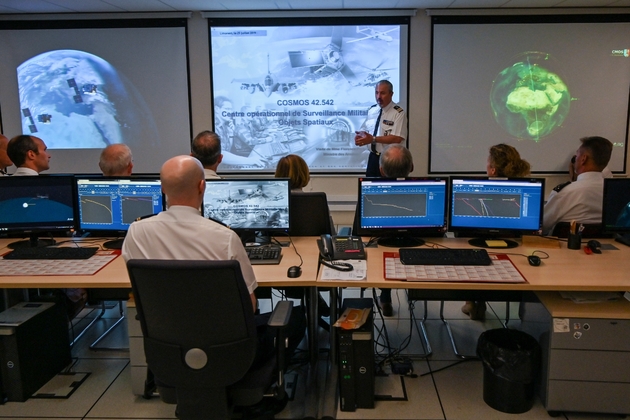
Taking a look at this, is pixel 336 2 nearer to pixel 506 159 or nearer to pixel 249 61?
pixel 249 61

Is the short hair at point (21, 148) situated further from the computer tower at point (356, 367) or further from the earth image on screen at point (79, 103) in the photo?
the computer tower at point (356, 367)

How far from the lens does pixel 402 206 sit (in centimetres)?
301

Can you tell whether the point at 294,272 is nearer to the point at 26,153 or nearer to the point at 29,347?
the point at 29,347

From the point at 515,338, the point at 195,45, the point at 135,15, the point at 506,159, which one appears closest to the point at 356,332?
the point at 515,338

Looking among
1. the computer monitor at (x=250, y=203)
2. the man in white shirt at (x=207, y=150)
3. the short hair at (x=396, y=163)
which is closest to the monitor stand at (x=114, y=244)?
the computer monitor at (x=250, y=203)

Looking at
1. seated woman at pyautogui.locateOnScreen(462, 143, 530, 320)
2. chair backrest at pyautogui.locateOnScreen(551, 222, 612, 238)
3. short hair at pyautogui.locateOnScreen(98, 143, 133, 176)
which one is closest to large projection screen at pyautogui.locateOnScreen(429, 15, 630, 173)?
seated woman at pyautogui.locateOnScreen(462, 143, 530, 320)

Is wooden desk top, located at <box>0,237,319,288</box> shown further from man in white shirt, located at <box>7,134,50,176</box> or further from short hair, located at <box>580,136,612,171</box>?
short hair, located at <box>580,136,612,171</box>

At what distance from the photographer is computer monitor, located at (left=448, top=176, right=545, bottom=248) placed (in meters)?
2.93

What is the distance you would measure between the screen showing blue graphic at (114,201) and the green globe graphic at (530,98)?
4025 millimetres

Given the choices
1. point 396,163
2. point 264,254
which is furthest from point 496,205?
point 264,254

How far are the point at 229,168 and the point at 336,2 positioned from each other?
2130mm

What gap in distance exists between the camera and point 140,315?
→ 1895 mm

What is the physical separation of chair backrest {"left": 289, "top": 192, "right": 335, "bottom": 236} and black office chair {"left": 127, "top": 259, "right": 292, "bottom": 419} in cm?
125

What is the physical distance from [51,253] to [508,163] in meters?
2.77
